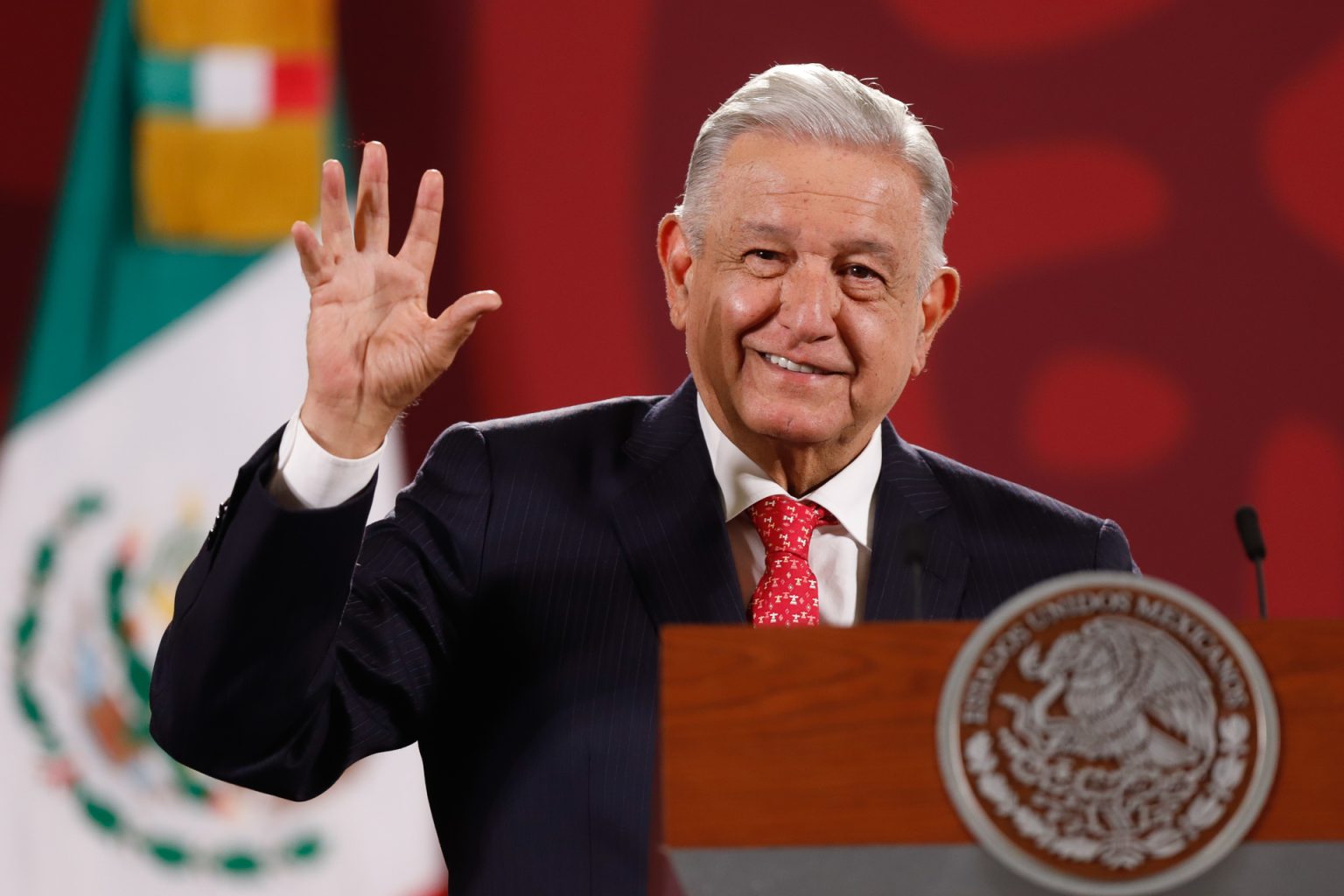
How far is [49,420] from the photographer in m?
2.87

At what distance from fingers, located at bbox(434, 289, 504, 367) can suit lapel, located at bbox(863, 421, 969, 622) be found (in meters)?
0.50

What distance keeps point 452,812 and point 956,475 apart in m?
0.73

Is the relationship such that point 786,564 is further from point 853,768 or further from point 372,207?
point 853,768

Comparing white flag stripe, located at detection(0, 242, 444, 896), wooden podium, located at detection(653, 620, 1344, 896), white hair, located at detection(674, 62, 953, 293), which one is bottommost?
white flag stripe, located at detection(0, 242, 444, 896)

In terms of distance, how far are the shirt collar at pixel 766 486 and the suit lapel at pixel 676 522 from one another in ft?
0.10

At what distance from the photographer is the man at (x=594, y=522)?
55.1 inches

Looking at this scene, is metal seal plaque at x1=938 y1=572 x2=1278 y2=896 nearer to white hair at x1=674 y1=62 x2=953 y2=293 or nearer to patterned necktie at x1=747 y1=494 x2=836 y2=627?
patterned necktie at x1=747 y1=494 x2=836 y2=627

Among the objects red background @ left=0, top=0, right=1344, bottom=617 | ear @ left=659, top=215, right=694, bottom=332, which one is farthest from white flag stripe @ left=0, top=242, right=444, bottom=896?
ear @ left=659, top=215, right=694, bottom=332

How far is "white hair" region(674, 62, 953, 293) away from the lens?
5.94ft

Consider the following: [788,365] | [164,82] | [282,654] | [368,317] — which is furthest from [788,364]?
[164,82]

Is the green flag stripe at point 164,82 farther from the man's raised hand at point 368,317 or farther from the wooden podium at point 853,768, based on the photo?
the wooden podium at point 853,768

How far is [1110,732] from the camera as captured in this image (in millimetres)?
1036

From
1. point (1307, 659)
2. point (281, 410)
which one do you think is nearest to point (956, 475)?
point (1307, 659)

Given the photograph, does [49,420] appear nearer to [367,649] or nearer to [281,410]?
[281,410]
